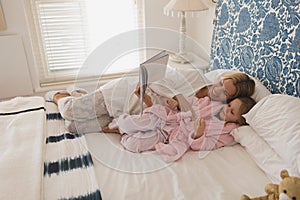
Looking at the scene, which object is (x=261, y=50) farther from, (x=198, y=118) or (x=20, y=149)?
(x=20, y=149)

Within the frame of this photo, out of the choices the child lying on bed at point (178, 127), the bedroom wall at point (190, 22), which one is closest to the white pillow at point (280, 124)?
the child lying on bed at point (178, 127)

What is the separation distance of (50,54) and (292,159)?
2.09 m

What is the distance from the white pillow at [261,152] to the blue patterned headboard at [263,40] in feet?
1.03

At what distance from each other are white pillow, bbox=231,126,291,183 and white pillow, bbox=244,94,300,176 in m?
0.03

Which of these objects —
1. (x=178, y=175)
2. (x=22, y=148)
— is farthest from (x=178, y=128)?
(x=22, y=148)

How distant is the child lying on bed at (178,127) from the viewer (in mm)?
1301

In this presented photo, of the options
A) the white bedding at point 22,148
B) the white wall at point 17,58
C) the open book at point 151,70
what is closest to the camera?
the white bedding at point 22,148

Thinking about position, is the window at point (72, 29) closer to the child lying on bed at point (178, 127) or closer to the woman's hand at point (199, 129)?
the child lying on bed at point (178, 127)

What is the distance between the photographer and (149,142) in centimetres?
132

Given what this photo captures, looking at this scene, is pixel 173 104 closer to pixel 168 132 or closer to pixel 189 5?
pixel 168 132

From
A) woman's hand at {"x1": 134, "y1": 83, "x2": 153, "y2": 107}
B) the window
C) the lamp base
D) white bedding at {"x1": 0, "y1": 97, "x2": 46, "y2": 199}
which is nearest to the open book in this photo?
woman's hand at {"x1": 134, "y1": 83, "x2": 153, "y2": 107}

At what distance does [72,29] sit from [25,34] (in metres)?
0.39

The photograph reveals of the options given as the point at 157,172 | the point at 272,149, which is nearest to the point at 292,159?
the point at 272,149

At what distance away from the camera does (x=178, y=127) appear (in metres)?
1.38
